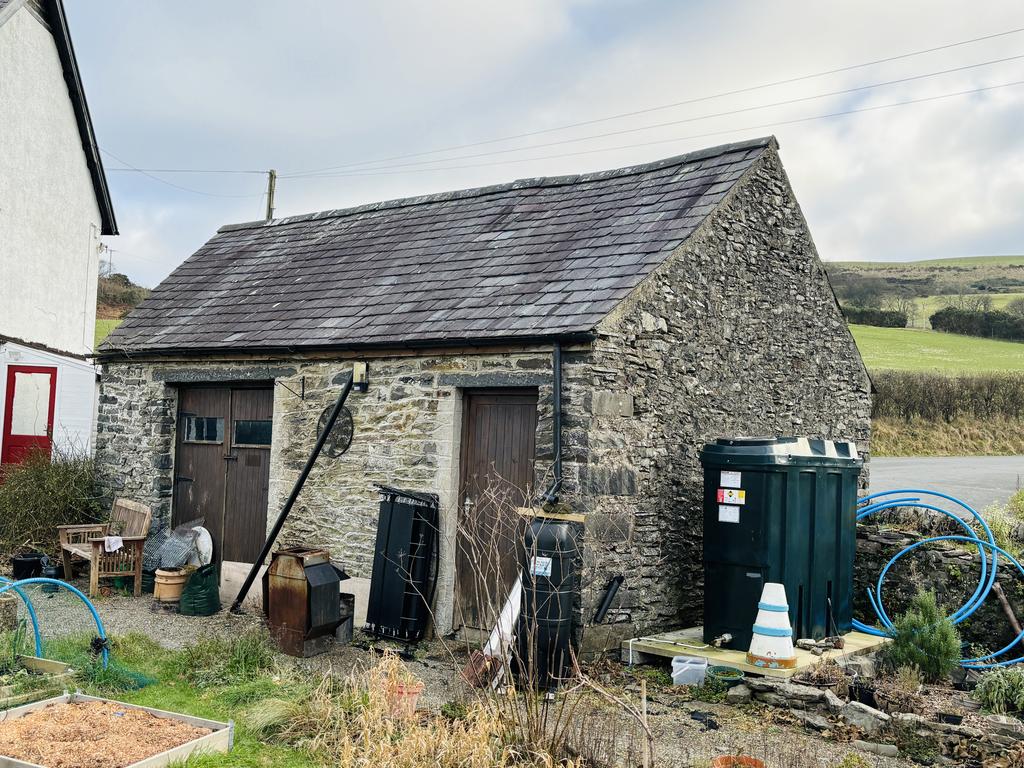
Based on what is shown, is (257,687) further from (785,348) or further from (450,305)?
(785,348)

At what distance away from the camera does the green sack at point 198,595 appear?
9.79 metres

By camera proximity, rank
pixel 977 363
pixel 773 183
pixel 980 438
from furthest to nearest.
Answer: pixel 977 363 < pixel 980 438 < pixel 773 183

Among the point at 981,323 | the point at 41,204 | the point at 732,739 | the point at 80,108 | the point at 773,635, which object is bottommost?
the point at 732,739

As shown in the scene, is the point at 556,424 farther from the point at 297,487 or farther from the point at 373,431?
the point at 297,487

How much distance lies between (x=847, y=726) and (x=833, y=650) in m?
1.55

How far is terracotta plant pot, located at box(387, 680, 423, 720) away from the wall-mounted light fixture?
4.35 meters

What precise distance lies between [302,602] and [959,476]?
15737 millimetres

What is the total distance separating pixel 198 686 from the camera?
6.86 metres

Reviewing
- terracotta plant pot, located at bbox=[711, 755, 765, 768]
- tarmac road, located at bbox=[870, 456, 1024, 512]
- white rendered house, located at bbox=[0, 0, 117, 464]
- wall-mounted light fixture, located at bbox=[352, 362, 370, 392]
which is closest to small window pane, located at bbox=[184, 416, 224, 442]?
wall-mounted light fixture, located at bbox=[352, 362, 370, 392]

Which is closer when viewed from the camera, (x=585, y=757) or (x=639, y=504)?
(x=585, y=757)

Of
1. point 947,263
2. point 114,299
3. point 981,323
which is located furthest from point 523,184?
point 947,263

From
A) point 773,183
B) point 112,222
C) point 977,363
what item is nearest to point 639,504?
point 773,183

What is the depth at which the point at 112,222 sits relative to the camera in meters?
19.4

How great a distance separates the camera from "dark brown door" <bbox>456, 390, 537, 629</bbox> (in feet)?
28.4
